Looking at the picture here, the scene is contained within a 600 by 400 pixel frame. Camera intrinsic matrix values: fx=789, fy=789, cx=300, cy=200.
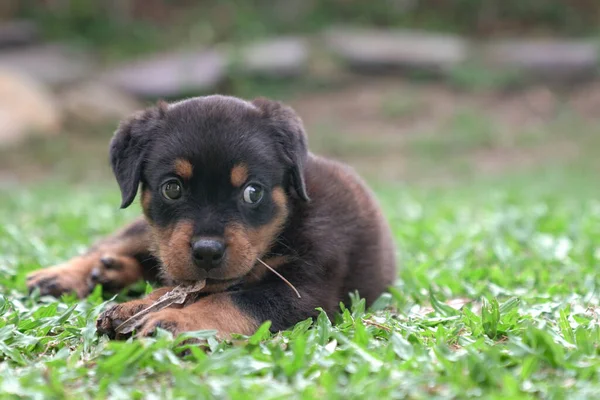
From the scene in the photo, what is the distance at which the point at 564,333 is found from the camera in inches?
140

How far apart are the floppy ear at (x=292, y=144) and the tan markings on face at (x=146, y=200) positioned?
747mm

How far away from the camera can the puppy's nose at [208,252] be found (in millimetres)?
3697

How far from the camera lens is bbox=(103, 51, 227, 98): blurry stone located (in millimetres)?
17516

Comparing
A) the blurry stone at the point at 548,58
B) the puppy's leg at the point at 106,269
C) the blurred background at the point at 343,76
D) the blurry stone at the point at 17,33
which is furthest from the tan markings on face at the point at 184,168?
the blurry stone at the point at 17,33

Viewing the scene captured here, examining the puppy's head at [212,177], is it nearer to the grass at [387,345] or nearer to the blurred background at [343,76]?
the grass at [387,345]

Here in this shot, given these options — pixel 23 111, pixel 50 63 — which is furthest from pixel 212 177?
pixel 50 63

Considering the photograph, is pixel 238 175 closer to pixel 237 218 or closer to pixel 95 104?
pixel 237 218

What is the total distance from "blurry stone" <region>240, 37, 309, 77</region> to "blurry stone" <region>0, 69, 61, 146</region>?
4.41 m

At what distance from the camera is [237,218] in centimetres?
391

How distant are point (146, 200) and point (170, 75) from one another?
14114 millimetres

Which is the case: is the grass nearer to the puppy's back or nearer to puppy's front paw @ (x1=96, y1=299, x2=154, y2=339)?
puppy's front paw @ (x1=96, y1=299, x2=154, y2=339)

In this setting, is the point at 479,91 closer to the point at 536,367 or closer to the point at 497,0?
the point at 497,0

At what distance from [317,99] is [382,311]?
14.6m

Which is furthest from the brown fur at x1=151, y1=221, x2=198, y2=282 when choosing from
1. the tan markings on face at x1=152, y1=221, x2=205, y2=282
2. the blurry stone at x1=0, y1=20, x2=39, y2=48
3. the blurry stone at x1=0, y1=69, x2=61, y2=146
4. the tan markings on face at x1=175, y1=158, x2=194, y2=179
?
the blurry stone at x1=0, y1=20, x2=39, y2=48
